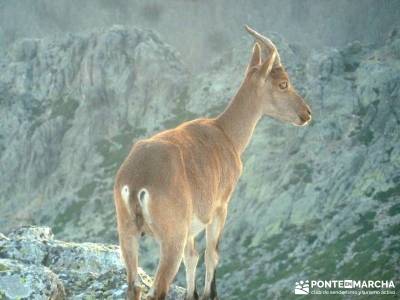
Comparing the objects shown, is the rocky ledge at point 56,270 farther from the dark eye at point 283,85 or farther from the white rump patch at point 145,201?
the dark eye at point 283,85

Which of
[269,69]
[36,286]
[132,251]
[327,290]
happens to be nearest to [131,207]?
[132,251]

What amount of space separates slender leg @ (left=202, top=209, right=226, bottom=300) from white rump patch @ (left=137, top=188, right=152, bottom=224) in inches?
190

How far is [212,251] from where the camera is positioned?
19.0 m

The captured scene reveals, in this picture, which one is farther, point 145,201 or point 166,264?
point 166,264

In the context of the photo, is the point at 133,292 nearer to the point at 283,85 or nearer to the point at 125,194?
the point at 125,194

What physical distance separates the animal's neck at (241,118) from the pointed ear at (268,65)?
0.88 metres

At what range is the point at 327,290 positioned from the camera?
615 ft

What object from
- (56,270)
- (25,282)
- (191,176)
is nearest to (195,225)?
(191,176)

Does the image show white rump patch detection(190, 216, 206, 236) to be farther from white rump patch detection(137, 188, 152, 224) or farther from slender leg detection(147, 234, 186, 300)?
white rump patch detection(137, 188, 152, 224)

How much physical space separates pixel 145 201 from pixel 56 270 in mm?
6768

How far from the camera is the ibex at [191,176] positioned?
14133 mm

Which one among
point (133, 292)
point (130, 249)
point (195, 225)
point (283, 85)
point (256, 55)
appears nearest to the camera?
point (130, 249)

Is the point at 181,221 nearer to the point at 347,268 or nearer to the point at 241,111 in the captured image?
the point at 241,111

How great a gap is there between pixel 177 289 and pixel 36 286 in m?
6.24
